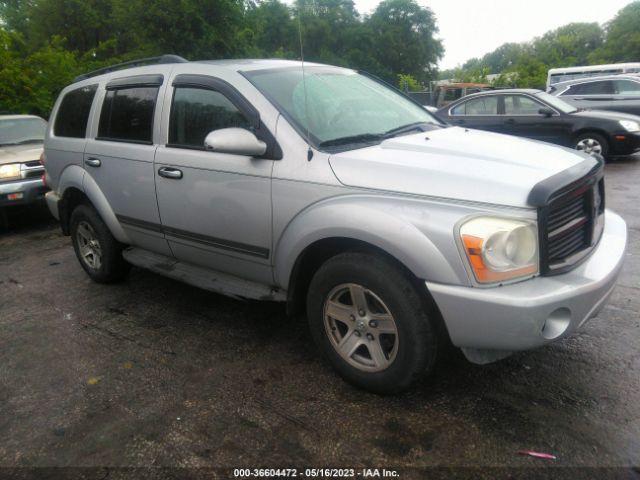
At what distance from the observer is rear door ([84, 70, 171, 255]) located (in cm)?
375

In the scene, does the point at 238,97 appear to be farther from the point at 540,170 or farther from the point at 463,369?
the point at 463,369

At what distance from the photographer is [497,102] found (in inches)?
392

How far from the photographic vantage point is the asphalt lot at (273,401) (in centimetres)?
238

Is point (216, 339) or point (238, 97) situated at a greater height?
point (238, 97)

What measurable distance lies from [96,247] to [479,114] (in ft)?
26.2

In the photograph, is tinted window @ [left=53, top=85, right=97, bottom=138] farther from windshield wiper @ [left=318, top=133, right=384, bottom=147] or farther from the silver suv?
windshield wiper @ [left=318, top=133, right=384, bottom=147]

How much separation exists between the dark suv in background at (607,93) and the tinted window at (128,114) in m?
11.5

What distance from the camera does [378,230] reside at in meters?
2.49

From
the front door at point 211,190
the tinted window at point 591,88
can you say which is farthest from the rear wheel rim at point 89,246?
the tinted window at point 591,88

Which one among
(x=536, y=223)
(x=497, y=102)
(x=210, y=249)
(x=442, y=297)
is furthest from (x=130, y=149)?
(x=497, y=102)

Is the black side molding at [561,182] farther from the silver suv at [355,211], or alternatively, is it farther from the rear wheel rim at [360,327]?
the rear wheel rim at [360,327]

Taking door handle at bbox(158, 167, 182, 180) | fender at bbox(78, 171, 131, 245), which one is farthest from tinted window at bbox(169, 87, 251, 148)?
fender at bbox(78, 171, 131, 245)

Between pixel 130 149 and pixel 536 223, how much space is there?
2898 mm

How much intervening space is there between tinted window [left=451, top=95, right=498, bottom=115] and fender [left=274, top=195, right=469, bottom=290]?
8.32 meters
